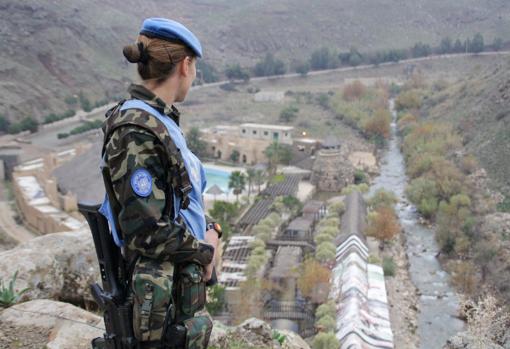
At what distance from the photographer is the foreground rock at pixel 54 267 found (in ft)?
15.7

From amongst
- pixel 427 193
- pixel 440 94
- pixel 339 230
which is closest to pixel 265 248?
pixel 339 230

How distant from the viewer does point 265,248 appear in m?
17.8

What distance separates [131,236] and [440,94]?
138 feet

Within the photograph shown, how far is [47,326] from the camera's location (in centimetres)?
401

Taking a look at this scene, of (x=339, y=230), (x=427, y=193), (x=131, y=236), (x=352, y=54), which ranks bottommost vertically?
(x=131, y=236)

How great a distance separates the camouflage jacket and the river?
12867 mm

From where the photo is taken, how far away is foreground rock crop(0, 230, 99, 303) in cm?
479

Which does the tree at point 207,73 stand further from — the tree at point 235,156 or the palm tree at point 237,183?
the palm tree at point 237,183

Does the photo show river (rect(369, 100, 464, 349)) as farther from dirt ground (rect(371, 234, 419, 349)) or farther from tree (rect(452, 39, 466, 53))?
tree (rect(452, 39, 466, 53))

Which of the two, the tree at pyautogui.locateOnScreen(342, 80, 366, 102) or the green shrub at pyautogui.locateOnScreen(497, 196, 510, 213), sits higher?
the tree at pyautogui.locateOnScreen(342, 80, 366, 102)

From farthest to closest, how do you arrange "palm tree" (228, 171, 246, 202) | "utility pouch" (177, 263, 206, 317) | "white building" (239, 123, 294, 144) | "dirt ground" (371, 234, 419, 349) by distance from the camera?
"white building" (239, 123, 294, 144)
"palm tree" (228, 171, 246, 202)
"dirt ground" (371, 234, 419, 349)
"utility pouch" (177, 263, 206, 317)

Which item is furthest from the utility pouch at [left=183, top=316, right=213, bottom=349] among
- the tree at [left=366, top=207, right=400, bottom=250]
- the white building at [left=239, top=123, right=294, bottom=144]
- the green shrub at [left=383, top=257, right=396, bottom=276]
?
the white building at [left=239, top=123, right=294, bottom=144]

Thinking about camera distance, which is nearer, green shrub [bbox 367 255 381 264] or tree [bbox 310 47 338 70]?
green shrub [bbox 367 255 381 264]

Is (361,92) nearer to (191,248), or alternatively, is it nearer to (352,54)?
(352,54)
